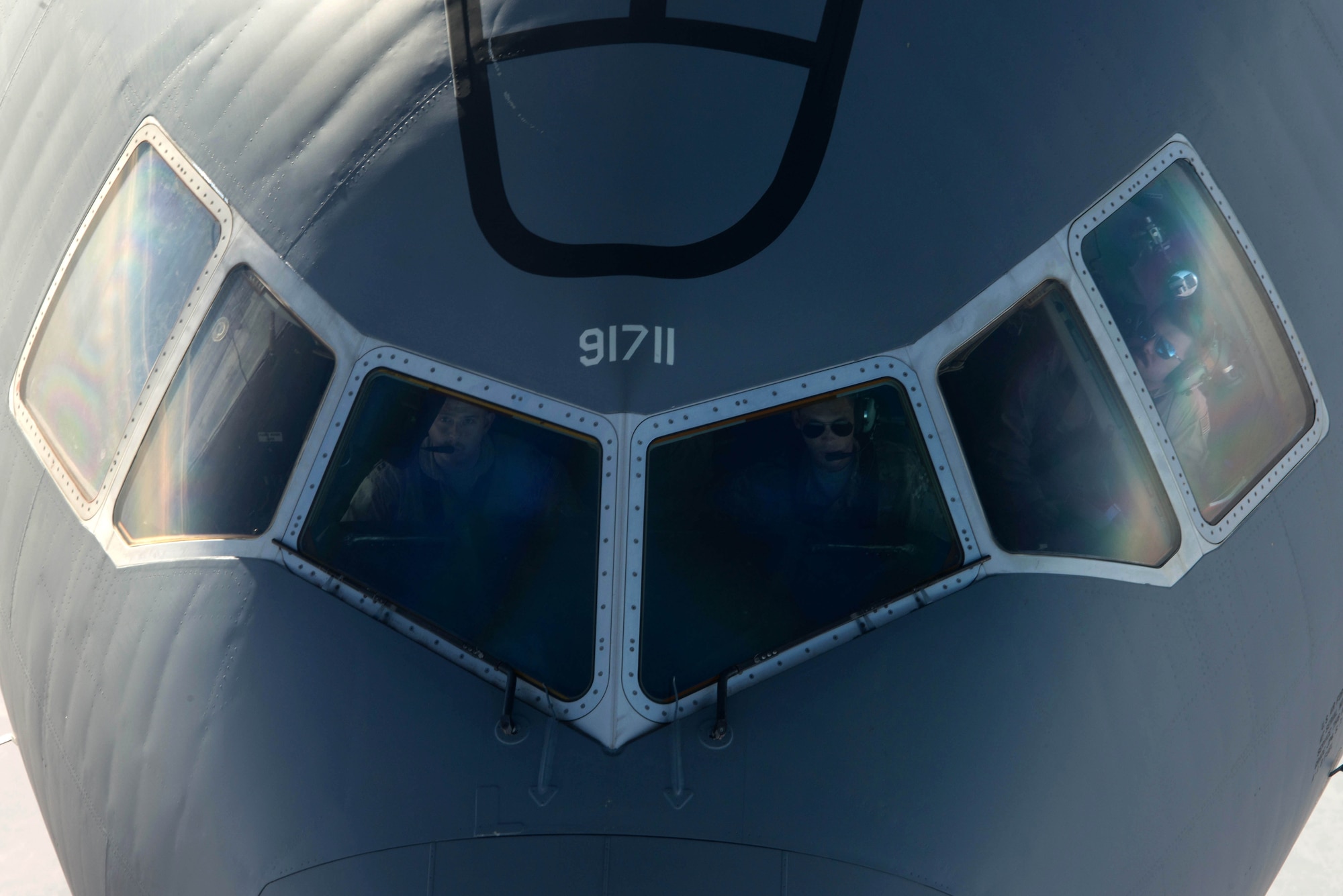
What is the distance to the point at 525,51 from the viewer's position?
5.10 meters

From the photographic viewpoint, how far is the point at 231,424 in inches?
198

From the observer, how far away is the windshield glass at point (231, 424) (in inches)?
194

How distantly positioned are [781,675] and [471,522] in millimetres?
1295

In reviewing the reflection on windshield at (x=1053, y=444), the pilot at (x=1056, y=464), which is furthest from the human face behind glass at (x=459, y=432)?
the pilot at (x=1056, y=464)

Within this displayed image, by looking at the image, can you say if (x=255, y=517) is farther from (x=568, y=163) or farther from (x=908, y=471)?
(x=908, y=471)

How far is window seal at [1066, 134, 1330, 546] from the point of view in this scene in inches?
197

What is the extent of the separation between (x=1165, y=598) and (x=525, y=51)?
3344 mm

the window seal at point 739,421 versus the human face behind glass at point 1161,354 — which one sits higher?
the human face behind glass at point 1161,354

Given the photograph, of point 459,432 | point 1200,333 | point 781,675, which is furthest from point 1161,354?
point 459,432

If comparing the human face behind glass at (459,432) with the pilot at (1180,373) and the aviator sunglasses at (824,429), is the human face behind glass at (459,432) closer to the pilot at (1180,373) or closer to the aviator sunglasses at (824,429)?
the aviator sunglasses at (824,429)

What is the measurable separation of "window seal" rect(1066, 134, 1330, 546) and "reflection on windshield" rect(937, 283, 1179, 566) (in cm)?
11

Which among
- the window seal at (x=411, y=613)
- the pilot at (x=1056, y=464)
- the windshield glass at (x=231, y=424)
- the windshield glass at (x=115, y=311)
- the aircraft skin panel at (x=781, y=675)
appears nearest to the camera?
the aircraft skin panel at (x=781, y=675)

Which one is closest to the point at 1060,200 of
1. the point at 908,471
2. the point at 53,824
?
the point at 908,471

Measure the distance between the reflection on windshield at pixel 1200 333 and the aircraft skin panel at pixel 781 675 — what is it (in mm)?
202
